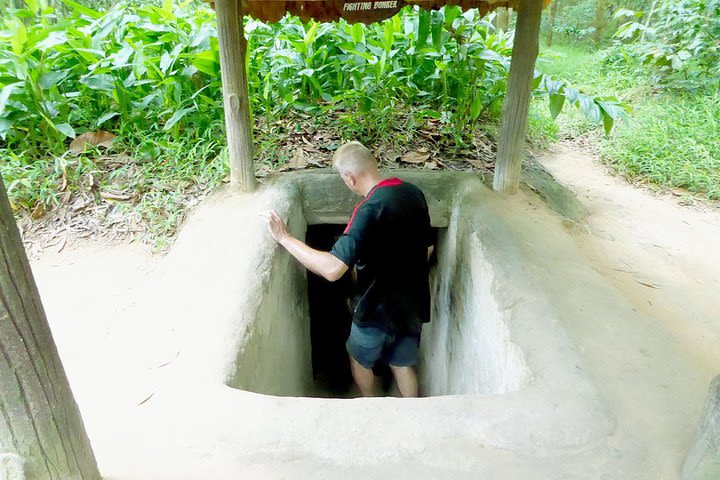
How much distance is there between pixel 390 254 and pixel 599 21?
12.4 meters

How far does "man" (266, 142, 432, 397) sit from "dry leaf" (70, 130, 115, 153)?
6.28ft

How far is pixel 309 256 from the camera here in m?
2.45

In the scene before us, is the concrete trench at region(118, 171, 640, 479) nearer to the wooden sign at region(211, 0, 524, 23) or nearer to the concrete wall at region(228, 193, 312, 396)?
the concrete wall at region(228, 193, 312, 396)

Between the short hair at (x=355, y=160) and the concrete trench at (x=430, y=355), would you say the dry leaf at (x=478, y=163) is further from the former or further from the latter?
the short hair at (x=355, y=160)

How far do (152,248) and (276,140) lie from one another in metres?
1.28

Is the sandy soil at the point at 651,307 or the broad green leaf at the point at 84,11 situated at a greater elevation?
the broad green leaf at the point at 84,11

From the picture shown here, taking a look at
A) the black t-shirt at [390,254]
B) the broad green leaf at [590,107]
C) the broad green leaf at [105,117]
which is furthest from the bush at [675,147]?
the broad green leaf at [105,117]

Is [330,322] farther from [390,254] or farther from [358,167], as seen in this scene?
[358,167]

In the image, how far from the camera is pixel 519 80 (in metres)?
3.07

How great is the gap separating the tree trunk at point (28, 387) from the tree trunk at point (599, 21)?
543 inches

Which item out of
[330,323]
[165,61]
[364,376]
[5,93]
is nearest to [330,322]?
[330,323]

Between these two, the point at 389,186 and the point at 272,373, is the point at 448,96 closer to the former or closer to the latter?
the point at 389,186

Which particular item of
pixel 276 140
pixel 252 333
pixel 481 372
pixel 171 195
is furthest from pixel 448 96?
pixel 252 333

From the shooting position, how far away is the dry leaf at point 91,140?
3691 mm
